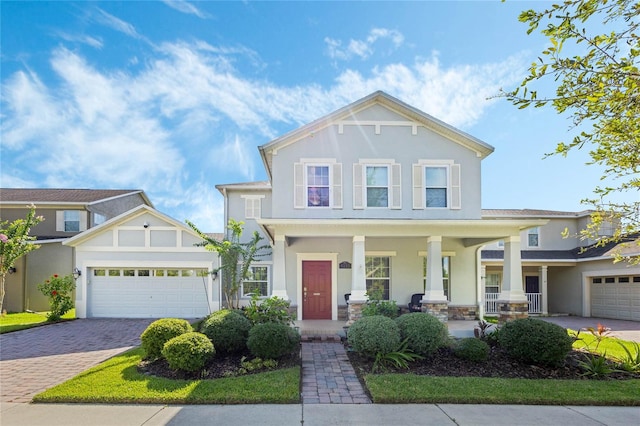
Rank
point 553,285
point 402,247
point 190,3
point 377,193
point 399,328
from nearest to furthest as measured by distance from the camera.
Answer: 1. point 399,328
2. point 190,3
3. point 377,193
4. point 402,247
5. point 553,285

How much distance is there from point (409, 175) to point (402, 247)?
104 inches

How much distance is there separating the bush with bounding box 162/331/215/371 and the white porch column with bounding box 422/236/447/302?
6.67 metres

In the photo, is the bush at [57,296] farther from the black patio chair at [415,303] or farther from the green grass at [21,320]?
the black patio chair at [415,303]

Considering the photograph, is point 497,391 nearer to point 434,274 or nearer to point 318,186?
point 434,274

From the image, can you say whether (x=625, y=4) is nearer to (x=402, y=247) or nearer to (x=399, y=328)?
(x=399, y=328)

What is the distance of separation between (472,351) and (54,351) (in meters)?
9.33

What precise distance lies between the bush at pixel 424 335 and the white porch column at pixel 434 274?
2995mm

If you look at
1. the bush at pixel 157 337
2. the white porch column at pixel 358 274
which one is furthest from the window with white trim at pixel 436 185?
the bush at pixel 157 337

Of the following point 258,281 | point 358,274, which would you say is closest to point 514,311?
point 358,274

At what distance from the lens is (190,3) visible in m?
9.43

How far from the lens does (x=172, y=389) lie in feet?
20.0

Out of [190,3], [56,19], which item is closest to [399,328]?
[190,3]

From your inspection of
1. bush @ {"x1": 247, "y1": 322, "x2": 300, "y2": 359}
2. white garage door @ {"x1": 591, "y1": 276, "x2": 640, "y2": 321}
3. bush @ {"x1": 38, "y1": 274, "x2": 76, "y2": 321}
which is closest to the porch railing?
white garage door @ {"x1": 591, "y1": 276, "x2": 640, "y2": 321}

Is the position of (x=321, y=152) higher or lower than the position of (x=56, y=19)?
lower
